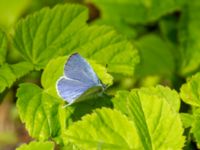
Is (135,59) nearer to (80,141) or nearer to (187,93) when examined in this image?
(187,93)

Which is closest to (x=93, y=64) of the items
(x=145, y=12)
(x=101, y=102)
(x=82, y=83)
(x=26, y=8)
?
(x=101, y=102)

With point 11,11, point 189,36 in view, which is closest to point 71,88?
point 189,36

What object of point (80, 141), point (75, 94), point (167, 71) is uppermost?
point (75, 94)

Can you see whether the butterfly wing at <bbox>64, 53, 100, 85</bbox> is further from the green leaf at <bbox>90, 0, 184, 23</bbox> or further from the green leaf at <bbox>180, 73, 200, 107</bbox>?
the green leaf at <bbox>90, 0, 184, 23</bbox>

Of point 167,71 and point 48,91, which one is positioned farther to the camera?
point 167,71

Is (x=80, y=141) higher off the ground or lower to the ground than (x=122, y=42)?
lower

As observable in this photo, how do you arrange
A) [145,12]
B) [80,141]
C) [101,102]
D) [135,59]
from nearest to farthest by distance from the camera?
[80,141], [101,102], [135,59], [145,12]
